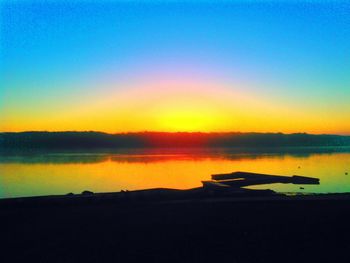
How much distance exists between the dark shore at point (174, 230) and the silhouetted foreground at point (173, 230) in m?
0.02

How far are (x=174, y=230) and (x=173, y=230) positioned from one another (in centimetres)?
3

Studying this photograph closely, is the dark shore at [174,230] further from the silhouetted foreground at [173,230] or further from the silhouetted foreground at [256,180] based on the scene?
the silhouetted foreground at [256,180]

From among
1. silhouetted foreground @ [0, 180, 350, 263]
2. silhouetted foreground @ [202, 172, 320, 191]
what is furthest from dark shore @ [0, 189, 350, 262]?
silhouetted foreground @ [202, 172, 320, 191]

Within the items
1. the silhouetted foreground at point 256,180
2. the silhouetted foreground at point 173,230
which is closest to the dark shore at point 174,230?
the silhouetted foreground at point 173,230

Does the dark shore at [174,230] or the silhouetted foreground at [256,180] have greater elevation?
the dark shore at [174,230]

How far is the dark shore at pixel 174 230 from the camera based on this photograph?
8500 mm

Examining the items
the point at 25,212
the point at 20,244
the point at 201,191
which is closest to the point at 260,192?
the point at 201,191

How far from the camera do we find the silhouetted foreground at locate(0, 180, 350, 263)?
27.9 feet

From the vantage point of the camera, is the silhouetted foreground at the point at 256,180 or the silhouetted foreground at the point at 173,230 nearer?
the silhouetted foreground at the point at 173,230

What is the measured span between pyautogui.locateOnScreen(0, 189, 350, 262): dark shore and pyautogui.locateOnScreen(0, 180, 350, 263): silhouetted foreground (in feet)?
0.07

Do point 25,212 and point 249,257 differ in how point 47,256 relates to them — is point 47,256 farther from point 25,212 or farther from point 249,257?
point 25,212

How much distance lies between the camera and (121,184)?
32.3m

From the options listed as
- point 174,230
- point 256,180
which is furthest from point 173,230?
point 256,180

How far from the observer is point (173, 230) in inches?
420
